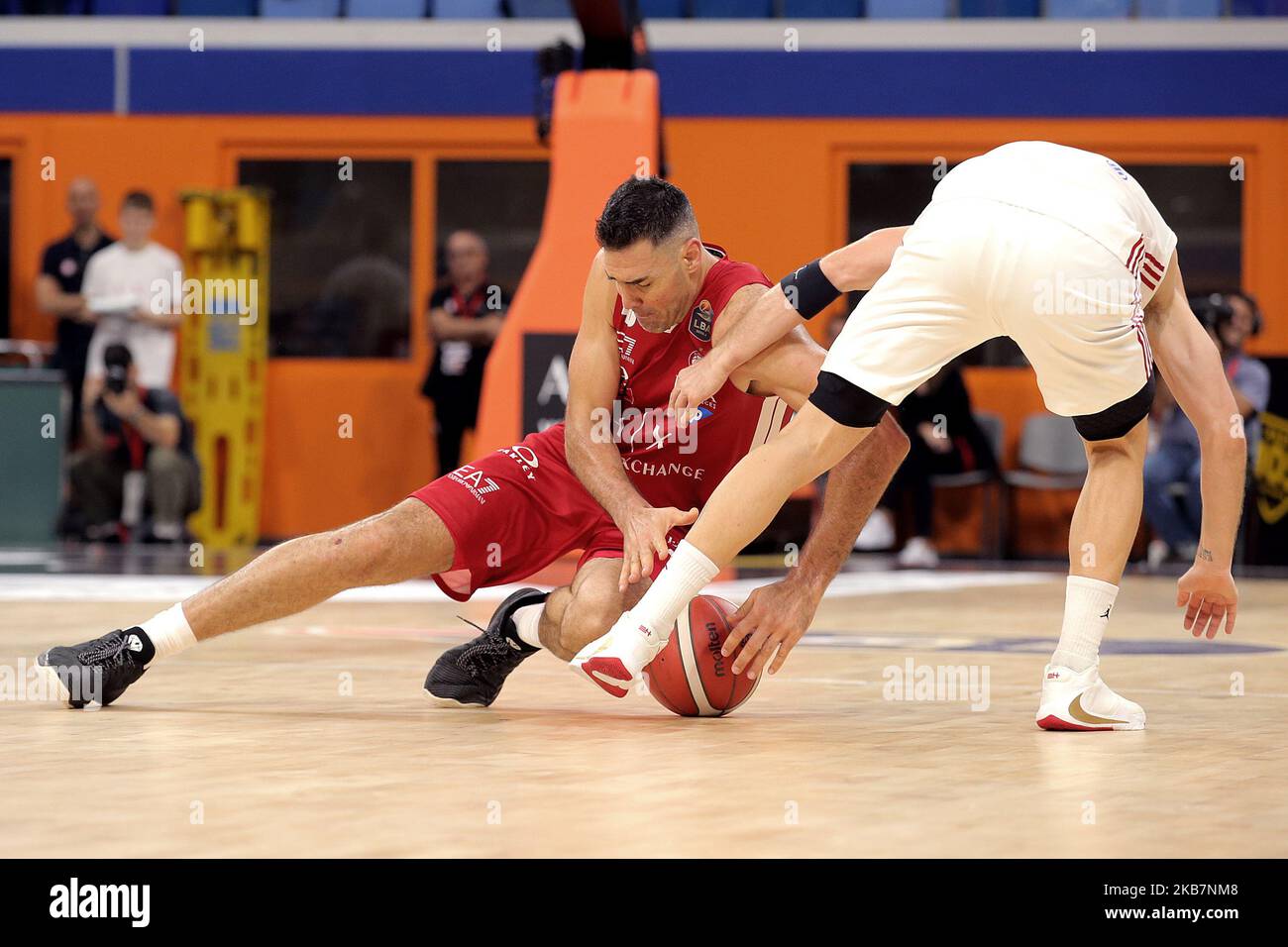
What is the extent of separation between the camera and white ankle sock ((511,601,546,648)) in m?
4.14

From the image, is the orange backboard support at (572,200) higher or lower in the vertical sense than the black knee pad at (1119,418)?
higher

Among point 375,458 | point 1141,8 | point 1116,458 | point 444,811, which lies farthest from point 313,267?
point 444,811

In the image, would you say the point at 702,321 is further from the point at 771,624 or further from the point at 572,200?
the point at 572,200

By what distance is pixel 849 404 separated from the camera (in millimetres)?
3641

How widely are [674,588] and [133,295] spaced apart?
8.79m

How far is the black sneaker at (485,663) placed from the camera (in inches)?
165

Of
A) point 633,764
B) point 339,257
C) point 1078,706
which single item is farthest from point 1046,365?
point 339,257

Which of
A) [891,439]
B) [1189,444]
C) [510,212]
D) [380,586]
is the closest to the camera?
[891,439]

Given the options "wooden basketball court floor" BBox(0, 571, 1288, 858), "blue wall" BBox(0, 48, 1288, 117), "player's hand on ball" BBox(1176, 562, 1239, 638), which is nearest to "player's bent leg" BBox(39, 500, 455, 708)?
"wooden basketball court floor" BBox(0, 571, 1288, 858)

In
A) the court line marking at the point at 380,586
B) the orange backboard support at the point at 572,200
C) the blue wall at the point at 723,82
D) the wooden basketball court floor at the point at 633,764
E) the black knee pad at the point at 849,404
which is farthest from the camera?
the blue wall at the point at 723,82

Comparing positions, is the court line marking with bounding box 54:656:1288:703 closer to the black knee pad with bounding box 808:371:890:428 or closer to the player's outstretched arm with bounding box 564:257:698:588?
the player's outstretched arm with bounding box 564:257:698:588

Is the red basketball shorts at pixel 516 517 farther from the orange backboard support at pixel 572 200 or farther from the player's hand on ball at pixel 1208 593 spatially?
the orange backboard support at pixel 572 200

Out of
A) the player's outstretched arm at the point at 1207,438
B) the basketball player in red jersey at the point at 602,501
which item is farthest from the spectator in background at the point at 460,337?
the player's outstretched arm at the point at 1207,438
